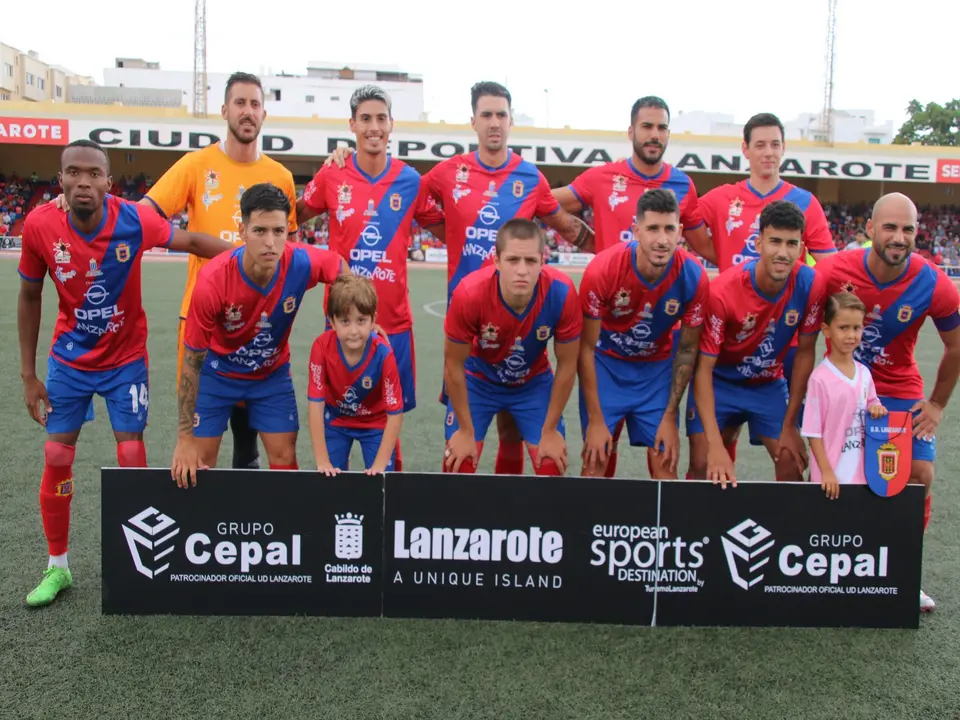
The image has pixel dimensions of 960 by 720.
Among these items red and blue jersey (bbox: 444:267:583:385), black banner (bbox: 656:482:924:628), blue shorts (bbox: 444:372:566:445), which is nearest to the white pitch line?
blue shorts (bbox: 444:372:566:445)

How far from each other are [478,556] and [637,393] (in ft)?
4.62

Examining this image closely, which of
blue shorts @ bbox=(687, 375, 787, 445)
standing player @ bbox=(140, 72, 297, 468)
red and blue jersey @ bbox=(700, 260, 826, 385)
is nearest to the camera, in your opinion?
red and blue jersey @ bbox=(700, 260, 826, 385)

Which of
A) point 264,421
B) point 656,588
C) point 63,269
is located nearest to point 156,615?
point 264,421

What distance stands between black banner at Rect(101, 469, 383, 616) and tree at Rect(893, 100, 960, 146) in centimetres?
6148

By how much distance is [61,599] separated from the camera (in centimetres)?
391

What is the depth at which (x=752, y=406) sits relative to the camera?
458 cm

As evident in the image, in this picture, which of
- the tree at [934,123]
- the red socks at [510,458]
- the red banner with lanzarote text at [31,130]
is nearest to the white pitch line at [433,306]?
the red socks at [510,458]

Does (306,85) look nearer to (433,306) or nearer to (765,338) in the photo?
(433,306)

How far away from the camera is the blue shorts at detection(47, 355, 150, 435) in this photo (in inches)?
Result: 163

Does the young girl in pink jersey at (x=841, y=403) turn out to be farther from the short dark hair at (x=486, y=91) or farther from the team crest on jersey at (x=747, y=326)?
the short dark hair at (x=486, y=91)

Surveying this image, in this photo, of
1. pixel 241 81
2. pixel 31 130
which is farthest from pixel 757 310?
pixel 31 130

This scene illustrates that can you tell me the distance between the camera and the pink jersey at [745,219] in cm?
485

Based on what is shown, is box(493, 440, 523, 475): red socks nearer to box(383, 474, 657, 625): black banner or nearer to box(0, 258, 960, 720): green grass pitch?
box(383, 474, 657, 625): black banner

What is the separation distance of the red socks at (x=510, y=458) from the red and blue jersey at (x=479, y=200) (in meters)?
0.96
